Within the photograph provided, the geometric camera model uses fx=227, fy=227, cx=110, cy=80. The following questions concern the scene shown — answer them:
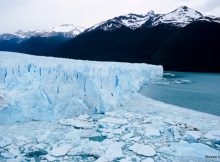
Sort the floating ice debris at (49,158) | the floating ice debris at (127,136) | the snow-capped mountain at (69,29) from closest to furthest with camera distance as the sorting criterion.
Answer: the floating ice debris at (49,158)
the floating ice debris at (127,136)
the snow-capped mountain at (69,29)

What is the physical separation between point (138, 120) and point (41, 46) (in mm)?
80491

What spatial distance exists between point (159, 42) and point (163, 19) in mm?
12527

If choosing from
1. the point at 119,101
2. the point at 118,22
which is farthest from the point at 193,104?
the point at 118,22

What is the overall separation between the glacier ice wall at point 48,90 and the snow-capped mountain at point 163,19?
41.0 metres

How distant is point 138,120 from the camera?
18.5ft

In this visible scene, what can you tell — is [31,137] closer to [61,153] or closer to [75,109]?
[61,153]

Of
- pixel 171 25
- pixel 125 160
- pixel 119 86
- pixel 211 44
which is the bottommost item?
pixel 125 160

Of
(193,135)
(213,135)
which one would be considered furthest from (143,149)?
(213,135)

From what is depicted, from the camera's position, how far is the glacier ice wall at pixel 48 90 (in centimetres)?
520

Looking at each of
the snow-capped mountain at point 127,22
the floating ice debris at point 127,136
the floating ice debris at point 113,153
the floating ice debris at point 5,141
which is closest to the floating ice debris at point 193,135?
the floating ice debris at point 127,136

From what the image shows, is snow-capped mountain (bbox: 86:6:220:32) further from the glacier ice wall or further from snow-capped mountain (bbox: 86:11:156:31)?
the glacier ice wall

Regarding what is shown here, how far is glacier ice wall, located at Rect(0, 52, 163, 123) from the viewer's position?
5.20 meters

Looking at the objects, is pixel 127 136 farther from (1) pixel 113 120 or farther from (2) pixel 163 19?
(2) pixel 163 19

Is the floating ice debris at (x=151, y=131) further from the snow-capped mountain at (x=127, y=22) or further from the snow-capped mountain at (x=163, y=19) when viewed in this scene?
the snow-capped mountain at (x=127, y=22)
